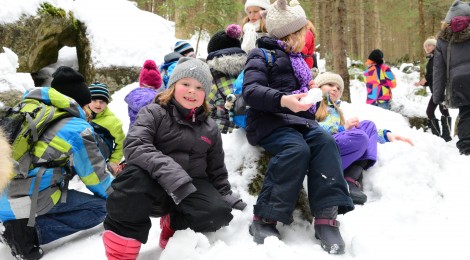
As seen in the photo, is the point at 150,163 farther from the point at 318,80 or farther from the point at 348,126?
the point at 318,80

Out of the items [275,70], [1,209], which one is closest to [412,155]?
[275,70]

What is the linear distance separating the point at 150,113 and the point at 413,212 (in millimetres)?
2196


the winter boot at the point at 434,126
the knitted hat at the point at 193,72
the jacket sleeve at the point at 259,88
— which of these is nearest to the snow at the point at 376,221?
the jacket sleeve at the point at 259,88

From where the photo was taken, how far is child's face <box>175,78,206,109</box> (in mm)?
2691

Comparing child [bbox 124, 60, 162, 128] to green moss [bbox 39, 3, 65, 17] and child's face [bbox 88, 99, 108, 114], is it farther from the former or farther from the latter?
green moss [bbox 39, 3, 65, 17]

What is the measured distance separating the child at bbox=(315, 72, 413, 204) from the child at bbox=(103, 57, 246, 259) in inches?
44.7

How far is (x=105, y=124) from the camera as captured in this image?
4512 mm

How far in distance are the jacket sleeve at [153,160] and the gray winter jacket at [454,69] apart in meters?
4.41

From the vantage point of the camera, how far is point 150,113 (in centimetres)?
258

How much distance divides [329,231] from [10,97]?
165 inches

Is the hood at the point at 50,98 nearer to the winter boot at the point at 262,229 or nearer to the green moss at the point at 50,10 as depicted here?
the winter boot at the point at 262,229

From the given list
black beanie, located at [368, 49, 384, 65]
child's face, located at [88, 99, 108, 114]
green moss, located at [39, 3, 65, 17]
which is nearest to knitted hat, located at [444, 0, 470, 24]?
black beanie, located at [368, 49, 384, 65]

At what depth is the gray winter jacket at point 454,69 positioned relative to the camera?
497 centimetres

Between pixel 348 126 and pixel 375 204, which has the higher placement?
pixel 348 126
